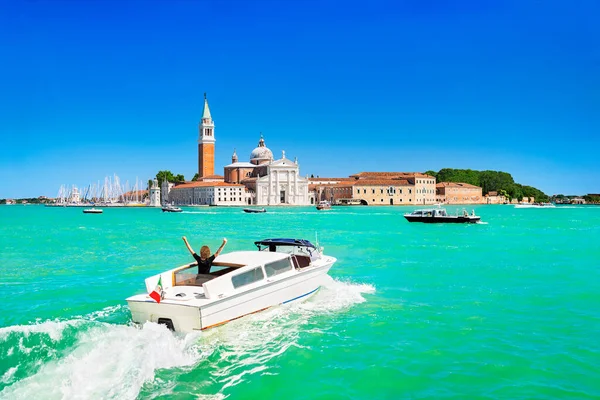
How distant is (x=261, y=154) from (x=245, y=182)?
1195 cm

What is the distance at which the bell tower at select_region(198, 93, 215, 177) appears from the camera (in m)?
137

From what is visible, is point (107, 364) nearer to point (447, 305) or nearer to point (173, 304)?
point (173, 304)

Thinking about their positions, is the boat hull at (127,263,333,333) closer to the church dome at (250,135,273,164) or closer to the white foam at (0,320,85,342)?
the white foam at (0,320,85,342)

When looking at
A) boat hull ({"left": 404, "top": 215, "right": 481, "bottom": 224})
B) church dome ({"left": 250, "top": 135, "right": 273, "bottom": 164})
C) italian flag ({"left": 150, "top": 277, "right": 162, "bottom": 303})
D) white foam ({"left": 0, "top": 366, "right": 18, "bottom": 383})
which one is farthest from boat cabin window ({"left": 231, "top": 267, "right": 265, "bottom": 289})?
church dome ({"left": 250, "top": 135, "right": 273, "bottom": 164})

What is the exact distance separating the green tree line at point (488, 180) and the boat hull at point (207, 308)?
154434 millimetres

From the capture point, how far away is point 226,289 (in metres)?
8.90

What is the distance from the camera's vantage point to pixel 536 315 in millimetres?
10703

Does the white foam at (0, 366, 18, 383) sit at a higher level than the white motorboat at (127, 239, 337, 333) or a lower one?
lower

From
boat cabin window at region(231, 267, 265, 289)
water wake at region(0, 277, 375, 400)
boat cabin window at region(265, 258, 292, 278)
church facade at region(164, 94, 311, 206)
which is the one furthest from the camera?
church facade at region(164, 94, 311, 206)

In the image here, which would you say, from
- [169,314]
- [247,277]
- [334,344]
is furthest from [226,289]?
[334,344]

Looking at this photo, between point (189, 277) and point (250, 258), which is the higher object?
point (250, 258)

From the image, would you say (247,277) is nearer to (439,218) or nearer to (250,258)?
(250,258)

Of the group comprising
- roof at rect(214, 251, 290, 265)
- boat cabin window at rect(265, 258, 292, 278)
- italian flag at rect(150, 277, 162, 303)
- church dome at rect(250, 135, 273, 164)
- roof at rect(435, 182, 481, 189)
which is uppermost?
church dome at rect(250, 135, 273, 164)

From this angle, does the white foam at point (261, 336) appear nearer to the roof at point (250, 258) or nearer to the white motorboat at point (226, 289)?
the white motorboat at point (226, 289)
